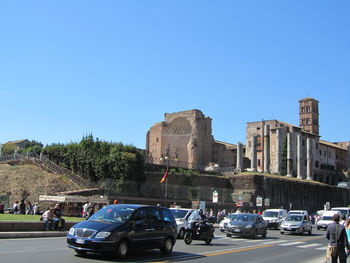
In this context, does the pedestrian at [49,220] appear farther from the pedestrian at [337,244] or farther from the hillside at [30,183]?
the hillside at [30,183]

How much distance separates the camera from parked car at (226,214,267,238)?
22391 millimetres

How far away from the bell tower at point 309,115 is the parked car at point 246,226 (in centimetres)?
11143

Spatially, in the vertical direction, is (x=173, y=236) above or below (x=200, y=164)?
below

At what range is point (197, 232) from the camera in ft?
59.5

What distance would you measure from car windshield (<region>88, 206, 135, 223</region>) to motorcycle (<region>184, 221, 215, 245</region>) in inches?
226

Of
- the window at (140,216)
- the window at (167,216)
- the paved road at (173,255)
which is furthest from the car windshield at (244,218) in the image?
the window at (140,216)

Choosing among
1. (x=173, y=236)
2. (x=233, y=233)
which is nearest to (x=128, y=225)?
(x=173, y=236)

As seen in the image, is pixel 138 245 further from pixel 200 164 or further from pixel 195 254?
pixel 200 164

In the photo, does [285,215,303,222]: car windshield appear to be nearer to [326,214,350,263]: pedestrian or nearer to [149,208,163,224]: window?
[149,208,163,224]: window

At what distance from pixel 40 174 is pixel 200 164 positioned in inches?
1866

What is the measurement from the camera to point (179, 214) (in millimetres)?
21797

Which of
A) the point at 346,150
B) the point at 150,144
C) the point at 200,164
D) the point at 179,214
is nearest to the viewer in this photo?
the point at 179,214

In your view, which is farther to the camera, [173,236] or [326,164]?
[326,164]

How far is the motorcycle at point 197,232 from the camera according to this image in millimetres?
17953
